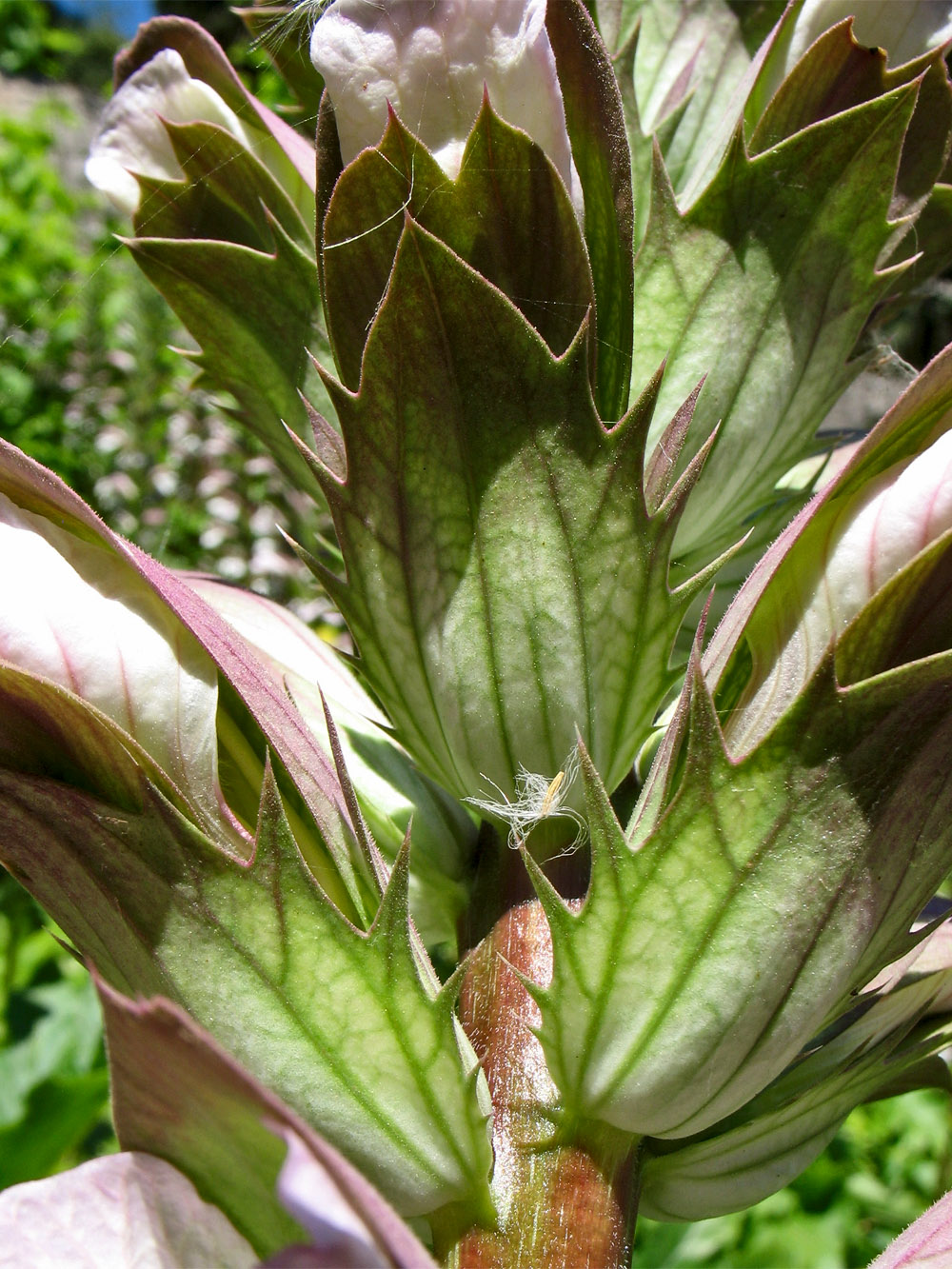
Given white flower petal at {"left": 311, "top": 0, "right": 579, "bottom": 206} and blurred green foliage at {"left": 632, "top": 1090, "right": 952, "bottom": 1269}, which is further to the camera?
blurred green foliage at {"left": 632, "top": 1090, "right": 952, "bottom": 1269}

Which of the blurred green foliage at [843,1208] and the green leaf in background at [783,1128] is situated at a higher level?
the green leaf in background at [783,1128]

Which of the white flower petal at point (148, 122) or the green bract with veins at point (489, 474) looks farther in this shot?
the white flower petal at point (148, 122)

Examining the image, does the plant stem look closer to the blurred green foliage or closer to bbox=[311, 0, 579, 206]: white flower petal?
bbox=[311, 0, 579, 206]: white flower petal

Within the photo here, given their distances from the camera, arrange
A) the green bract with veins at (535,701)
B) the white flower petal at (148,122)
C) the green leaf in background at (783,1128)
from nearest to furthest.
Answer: the green bract with veins at (535,701), the green leaf in background at (783,1128), the white flower petal at (148,122)

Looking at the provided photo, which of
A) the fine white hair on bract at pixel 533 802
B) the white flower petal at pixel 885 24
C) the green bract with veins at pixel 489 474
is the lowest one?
the fine white hair on bract at pixel 533 802

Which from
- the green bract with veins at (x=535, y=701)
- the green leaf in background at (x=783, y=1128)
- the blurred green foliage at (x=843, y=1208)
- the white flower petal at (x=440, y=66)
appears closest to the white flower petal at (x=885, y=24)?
the green bract with veins at (x=535, y=701)

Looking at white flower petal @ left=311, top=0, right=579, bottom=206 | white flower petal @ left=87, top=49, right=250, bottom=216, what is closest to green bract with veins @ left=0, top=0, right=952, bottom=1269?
white flower petal @ left=311, top=0, right=579, bottom=206

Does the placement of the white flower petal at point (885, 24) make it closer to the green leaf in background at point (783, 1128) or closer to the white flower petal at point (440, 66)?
the white flower petal at point (440, 66)

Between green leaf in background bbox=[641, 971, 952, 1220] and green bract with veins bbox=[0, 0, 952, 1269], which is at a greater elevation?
green bract with veins bbox=[0, 0, 952, 1269]
